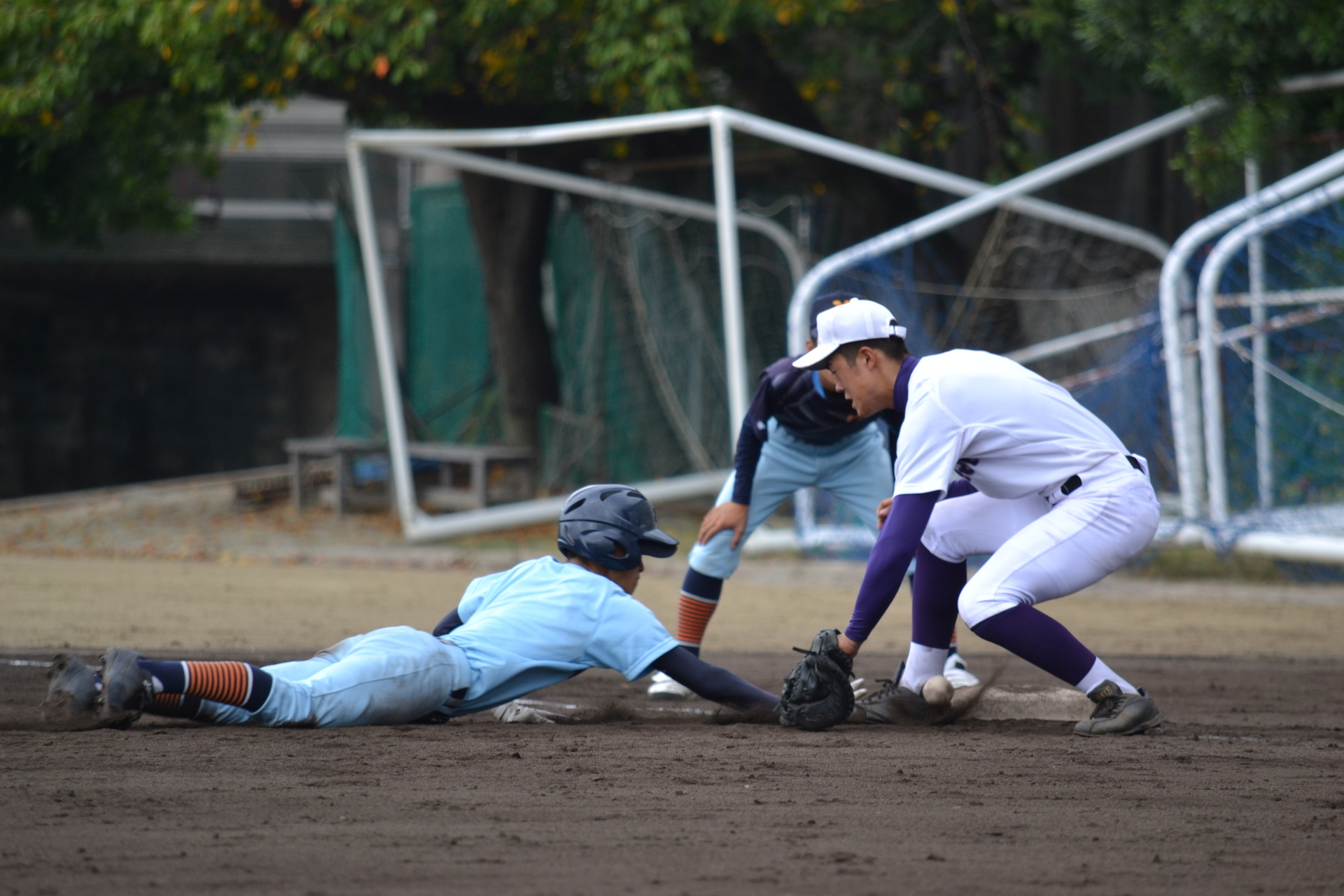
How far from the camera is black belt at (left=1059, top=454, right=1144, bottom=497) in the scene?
4035 millimetres

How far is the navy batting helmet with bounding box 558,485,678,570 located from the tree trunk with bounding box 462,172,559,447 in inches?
359

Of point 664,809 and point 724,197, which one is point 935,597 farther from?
point 724,197

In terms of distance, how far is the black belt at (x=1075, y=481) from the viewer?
4035 millimetres

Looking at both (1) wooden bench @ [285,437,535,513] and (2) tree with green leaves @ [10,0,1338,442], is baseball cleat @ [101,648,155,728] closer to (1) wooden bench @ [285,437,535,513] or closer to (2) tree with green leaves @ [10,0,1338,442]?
(2) tree with green leaves @ [10,0,1338,442]

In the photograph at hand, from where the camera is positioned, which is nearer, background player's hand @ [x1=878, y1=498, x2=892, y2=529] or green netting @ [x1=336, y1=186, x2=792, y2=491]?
background player's hand @ [x1=878, y1=498, x2=892, y2=529]

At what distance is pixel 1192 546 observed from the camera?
9.32 metres

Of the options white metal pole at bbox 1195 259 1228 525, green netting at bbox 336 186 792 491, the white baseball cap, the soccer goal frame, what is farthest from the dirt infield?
green netting at bbox 336 186 792 491

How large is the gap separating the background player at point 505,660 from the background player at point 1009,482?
64 cm

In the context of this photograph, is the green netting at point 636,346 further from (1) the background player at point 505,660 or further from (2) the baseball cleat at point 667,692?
(1) the background player at point 505,660

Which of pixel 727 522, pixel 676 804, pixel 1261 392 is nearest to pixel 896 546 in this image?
pixel 676 804

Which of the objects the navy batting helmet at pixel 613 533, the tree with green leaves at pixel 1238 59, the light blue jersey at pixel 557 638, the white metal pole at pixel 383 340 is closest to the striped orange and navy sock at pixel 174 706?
the light blue jersey at pixel 557 638

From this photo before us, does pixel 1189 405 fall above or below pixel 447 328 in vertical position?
below

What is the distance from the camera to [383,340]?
1098 centimetres

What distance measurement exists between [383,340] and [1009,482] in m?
→ 7.80
